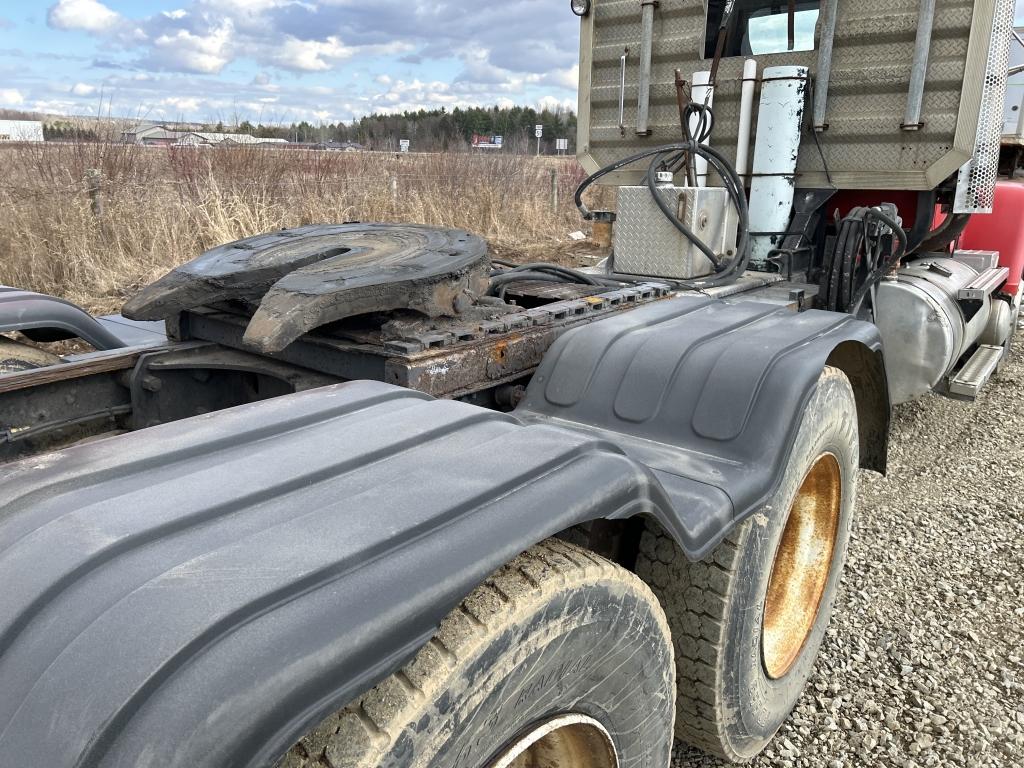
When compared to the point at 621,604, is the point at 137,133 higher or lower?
higher

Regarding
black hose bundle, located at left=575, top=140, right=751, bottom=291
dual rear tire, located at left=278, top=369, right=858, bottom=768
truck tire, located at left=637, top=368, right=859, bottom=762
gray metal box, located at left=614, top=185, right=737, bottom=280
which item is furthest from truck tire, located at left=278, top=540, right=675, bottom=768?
gray metal box, located at left=614, top=185, right=737, bottom=280

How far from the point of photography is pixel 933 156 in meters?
3.83

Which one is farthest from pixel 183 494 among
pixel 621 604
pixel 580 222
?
pixel 580 222

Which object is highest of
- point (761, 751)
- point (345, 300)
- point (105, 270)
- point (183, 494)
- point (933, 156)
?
point (933, 156)

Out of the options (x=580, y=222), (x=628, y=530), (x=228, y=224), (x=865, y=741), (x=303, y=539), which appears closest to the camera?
(x=303, y=539)

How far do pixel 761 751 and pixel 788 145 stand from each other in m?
2.90

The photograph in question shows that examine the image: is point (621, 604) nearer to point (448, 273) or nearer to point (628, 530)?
point (628, 530)

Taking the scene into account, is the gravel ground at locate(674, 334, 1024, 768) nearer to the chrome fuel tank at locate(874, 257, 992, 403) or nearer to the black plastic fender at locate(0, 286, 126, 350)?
the chrome fuel tank at locate(874, 257, 992, 403)

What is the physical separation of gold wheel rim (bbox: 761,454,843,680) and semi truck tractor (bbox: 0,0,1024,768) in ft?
0.04

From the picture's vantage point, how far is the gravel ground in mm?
2449

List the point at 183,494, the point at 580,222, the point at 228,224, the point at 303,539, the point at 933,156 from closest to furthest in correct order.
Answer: the point at 303,539
the point at 183,494
the point at 933,156
the point at 228,224
the point at 580,222

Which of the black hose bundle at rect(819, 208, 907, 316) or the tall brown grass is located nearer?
the black hose bundle at rect(819, 208, 907, 316)

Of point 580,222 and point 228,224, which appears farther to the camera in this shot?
point 580,222

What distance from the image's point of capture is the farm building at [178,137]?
9.68m
